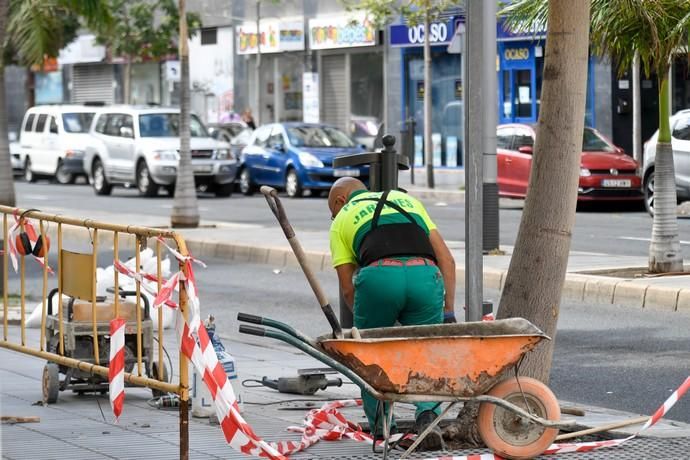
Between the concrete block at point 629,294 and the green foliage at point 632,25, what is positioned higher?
the green foliage at point 632,25

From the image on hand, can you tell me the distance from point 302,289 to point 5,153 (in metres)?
3.41

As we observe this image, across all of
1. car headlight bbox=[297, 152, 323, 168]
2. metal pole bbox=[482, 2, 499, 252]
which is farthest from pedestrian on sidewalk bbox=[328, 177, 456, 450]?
car headlight bbox=[297, 152, 323, 168]

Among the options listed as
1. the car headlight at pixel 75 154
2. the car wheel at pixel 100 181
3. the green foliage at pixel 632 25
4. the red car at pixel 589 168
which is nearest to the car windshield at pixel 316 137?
the car wheel at pixel 100 181

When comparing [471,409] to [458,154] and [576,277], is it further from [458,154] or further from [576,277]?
[458,154]

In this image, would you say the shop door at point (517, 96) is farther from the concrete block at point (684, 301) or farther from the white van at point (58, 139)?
the concrete block at point (684, 301)

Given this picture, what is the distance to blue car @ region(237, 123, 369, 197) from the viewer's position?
3034 centimetres

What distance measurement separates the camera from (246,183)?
106 feet

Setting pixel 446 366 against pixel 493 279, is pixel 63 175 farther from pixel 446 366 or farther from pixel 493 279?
pixel 446 366

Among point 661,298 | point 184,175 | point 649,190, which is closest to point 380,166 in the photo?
point 661,298

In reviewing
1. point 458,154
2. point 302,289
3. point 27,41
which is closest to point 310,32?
point 458,154

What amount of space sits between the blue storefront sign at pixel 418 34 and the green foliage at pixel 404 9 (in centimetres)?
35

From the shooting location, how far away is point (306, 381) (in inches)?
365

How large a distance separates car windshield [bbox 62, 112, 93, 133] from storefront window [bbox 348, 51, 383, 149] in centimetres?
687

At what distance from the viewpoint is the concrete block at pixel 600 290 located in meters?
13.8
